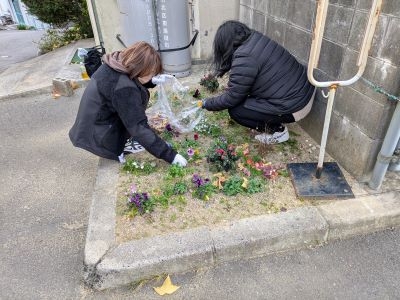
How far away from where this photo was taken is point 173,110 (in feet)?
12.2

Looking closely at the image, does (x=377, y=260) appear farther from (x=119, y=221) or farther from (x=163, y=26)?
(x=163, y=26)

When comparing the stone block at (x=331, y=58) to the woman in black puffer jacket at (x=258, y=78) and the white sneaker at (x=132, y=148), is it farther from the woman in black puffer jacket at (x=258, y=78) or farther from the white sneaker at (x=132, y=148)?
the white sneaker at (x=132, y=148)

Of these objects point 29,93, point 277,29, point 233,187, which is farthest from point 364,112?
point 29,93

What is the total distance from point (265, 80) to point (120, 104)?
1.24 metres

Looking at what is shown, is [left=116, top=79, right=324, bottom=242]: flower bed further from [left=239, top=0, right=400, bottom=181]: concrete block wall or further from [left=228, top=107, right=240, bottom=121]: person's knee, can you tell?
[left=239, top=0, right=400, bottom=181]: concrete block wall

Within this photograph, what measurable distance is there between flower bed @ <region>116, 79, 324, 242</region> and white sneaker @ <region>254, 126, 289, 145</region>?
5cm

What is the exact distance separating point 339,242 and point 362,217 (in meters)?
0.24

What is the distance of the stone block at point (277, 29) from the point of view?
140 inches

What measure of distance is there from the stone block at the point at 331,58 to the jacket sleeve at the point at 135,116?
60.7 inches

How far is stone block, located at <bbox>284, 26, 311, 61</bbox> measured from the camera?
313 centimetres

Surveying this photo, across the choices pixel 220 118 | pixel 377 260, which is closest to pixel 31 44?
pixel 220 118

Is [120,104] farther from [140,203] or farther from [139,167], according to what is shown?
[140,203]

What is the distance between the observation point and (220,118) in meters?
3.83

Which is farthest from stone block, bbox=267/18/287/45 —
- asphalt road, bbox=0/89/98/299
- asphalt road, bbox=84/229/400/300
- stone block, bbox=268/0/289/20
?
asphalt road, bbox=0/89/98/299
